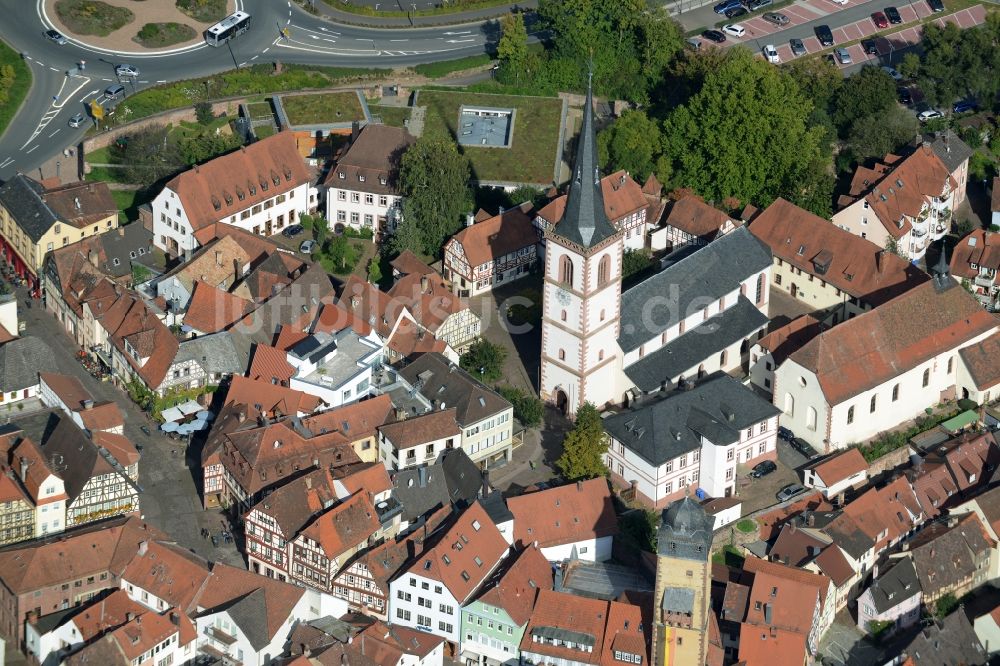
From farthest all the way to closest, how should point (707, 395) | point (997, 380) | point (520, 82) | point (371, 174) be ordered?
point (520, 82) → point (371, 174) → point (997, 380) → point (707, 395)

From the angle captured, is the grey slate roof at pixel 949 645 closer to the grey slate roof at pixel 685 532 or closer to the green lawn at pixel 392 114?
the grey slate roof at pixel 685 532

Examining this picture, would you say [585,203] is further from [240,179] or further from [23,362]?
[23,362]

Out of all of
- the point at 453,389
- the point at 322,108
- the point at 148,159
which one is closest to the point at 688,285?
the point at 453,389

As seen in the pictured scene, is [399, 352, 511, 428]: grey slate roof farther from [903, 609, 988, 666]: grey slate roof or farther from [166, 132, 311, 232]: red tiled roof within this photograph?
[903, 609, 988, 666]: grey slate roof

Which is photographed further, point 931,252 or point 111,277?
point 931,252

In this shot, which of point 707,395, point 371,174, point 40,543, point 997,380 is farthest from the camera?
point 371,174

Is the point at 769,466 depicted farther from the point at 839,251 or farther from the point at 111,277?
the point at 111,277

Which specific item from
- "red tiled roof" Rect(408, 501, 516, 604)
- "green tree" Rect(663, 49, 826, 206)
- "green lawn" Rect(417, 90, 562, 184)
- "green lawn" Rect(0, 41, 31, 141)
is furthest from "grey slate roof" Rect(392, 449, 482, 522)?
"green lawn" Rect(0, 41, 31, 141)

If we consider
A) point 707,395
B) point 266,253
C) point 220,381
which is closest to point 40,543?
point 220,381
